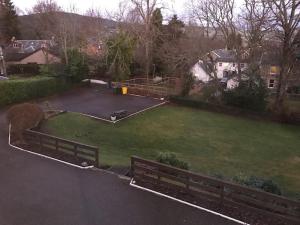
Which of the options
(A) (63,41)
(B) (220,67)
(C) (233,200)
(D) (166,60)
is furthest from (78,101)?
(B) (220,67)

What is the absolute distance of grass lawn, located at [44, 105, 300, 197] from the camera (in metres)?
17.1

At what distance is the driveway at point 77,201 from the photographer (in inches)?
355

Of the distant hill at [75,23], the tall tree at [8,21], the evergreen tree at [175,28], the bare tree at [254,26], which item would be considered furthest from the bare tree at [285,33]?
the tall tree at [8,21]

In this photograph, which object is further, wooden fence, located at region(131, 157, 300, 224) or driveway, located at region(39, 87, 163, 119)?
driveway, located at region(39, 87, 163, 119)

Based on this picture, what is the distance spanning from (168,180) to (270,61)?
27.6m

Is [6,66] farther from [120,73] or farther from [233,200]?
[233,200]

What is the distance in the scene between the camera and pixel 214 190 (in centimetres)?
970

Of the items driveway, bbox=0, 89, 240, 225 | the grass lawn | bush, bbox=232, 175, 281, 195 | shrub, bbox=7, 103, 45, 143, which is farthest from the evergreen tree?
bush, bbox=232, 175, 281, 195

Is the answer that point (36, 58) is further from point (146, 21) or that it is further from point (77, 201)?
point (77, 201)

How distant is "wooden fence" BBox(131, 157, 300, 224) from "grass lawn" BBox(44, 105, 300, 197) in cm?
331

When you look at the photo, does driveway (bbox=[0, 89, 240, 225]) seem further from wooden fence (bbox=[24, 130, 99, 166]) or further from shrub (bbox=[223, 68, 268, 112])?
shrub (bbox=[223, 68, 268, 112])

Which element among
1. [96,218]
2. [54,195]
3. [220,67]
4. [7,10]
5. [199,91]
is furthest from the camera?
[7,10]

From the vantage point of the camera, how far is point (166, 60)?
132 ft

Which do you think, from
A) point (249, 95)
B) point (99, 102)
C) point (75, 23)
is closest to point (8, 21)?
point (75, 23)
